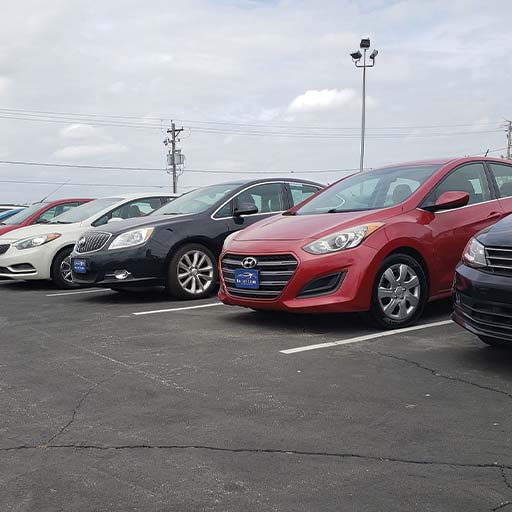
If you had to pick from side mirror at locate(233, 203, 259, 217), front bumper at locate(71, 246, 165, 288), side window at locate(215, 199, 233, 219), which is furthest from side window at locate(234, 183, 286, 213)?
front bumper at locate(71, 246, 165, 288)

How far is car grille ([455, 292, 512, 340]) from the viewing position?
4555mm

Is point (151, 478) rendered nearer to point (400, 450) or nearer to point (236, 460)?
point (236, 460)

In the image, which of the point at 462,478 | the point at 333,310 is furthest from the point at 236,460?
the point at 333,310

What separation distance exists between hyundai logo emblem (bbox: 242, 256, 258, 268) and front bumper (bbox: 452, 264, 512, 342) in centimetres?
195

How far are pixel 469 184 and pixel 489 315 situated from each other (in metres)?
2.63

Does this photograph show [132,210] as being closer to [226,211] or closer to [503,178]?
[226,211]

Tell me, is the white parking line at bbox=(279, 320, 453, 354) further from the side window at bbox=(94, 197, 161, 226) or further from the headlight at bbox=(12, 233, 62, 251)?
the headlight at bbox=(12, 233, 62, 251)

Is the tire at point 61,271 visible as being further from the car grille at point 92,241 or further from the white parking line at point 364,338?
the white parking line at point 364,338

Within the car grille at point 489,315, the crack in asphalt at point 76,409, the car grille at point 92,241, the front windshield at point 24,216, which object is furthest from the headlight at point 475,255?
the front windshield at point 24,216

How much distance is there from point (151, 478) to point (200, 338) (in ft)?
9.71

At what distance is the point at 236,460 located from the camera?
3.21m

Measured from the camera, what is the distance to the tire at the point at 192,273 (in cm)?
828

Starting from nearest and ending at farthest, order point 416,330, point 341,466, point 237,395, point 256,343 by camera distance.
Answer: point 341,466
point 237,395
point 256,343
point 416,330

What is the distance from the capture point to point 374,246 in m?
6.03
